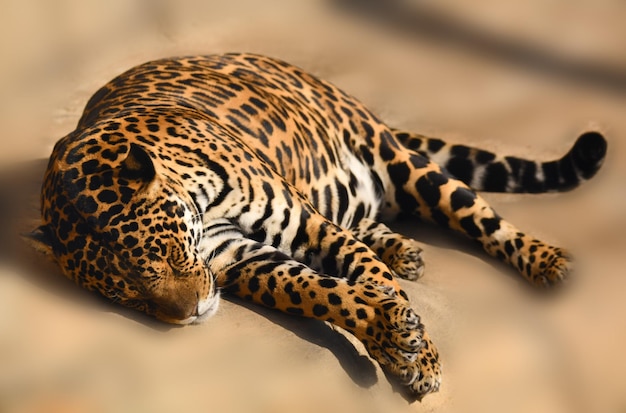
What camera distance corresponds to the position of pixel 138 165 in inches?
267

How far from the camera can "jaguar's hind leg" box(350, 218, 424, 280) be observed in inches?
348

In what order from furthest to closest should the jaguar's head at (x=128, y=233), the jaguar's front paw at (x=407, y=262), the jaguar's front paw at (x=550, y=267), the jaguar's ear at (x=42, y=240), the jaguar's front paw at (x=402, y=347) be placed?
Result: 1. the jaguar's front paw at (x=407, y=262)
2. the jaguar's front paw at (x=550, y=267)
3. the jaguar's ear at (x=42, y=240)
4. the jaguar's front paw at (x=402, y=347)
5. the jaguar's head at (x=128, y=233)

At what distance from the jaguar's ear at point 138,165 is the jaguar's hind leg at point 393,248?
8.89 feet

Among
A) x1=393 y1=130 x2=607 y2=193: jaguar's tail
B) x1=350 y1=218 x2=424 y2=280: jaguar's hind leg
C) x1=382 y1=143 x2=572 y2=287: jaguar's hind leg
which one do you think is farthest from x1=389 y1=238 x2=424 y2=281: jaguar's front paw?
x1=393 y1=130 x2=607 y2=193: jaguar's tail

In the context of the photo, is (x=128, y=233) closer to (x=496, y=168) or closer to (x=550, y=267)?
(x=550, y=267)

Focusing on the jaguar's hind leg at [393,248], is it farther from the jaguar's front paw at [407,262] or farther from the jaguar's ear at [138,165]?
the jaguar's ear at [138,165]

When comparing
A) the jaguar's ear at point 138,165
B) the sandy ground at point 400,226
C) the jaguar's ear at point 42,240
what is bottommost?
the sandy ground at point 400,226

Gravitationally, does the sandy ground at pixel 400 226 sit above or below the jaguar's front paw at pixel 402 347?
below

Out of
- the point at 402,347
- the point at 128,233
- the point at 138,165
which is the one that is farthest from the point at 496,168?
the point at 128,233

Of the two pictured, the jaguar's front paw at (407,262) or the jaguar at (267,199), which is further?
the jaguar's front paw at (407,262)

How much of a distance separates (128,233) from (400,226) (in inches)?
138

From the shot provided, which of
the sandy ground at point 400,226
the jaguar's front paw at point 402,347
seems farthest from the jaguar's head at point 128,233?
the jaguar's front paw at point 402,347

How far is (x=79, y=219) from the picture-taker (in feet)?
22.3

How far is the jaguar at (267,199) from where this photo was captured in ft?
Answer: 22.4
